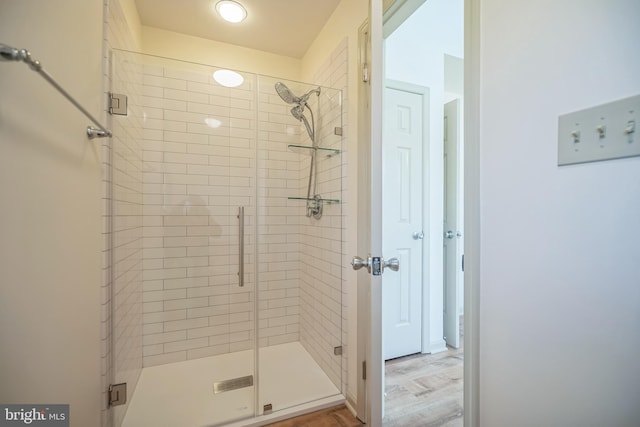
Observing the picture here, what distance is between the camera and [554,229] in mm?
739

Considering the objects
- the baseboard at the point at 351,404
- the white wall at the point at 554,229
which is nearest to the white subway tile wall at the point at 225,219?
the baseboard at the point at 351,404

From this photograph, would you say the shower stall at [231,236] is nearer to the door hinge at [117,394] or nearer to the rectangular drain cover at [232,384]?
the rectangular drain cover at [232,384]

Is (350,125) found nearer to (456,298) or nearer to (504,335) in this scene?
(504,335)

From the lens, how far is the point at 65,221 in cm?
108

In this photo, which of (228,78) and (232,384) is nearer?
(232,384)

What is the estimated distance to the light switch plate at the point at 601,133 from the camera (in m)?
0.59

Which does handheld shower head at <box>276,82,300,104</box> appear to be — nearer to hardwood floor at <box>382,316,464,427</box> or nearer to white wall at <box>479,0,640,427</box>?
white wall at <box>479,0,640,427</box>

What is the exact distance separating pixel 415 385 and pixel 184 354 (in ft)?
5.78

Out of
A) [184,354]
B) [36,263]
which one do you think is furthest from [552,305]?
[184,354]

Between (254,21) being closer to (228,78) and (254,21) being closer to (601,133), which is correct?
(228,78)

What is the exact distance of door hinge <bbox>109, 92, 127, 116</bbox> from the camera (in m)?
1.43

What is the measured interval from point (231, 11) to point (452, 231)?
8.33ft

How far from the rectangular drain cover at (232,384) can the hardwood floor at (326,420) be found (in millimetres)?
379

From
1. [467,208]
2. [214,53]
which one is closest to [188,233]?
[214,53]
